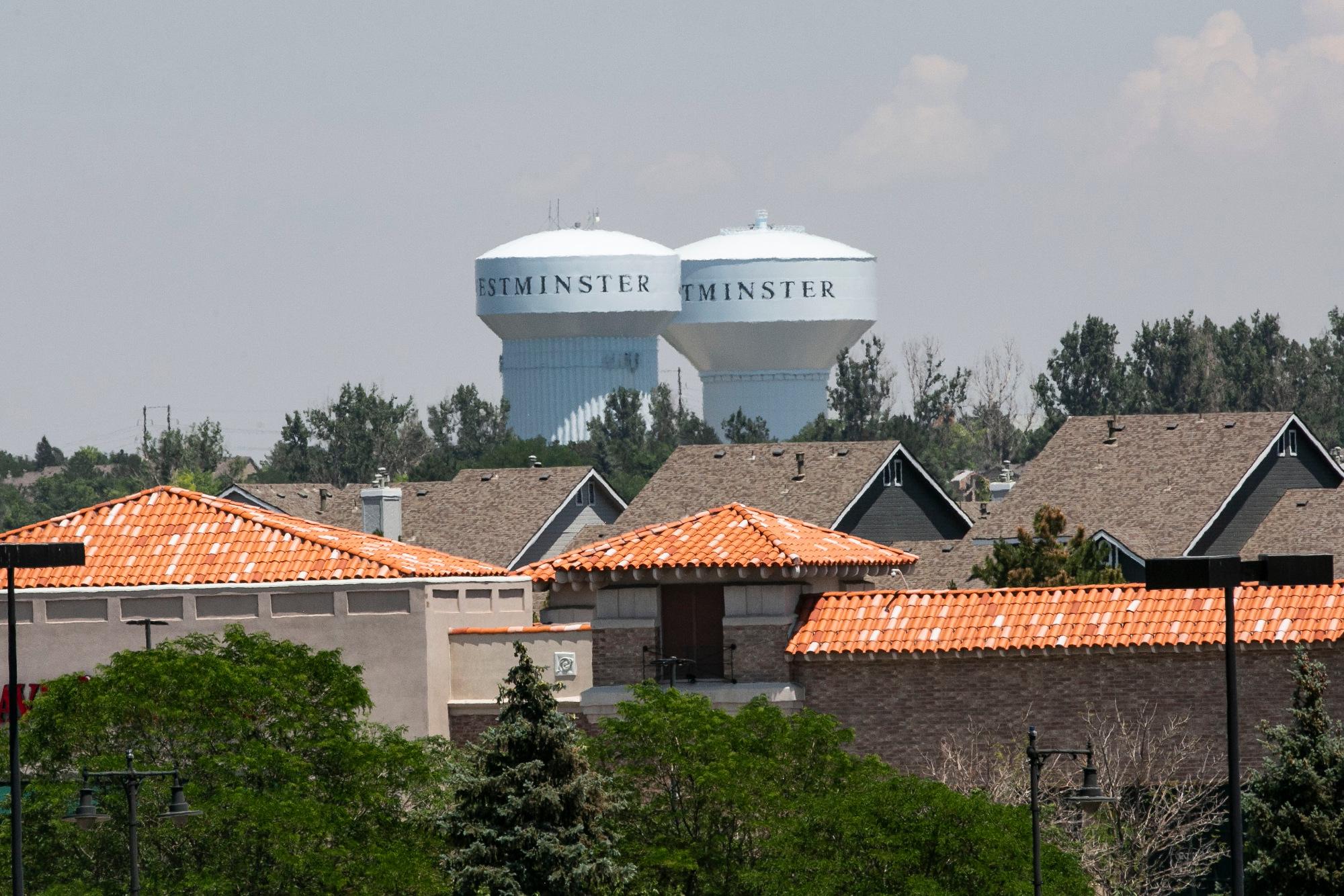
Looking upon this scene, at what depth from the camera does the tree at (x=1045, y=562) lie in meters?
51.2

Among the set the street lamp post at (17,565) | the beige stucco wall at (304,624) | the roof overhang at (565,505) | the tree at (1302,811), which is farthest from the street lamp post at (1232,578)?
the roof overhang at (565,505)

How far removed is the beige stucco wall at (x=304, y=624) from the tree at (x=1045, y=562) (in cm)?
1226

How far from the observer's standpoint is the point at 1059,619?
1554 inches

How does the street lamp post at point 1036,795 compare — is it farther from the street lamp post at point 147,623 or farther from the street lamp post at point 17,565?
the street lamp post at point 147,623

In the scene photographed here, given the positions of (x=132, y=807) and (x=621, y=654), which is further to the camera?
(x=621, y=654)

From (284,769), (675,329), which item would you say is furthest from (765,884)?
(675,329)

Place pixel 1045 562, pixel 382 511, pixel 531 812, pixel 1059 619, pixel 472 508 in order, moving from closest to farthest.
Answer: pixel 531 812 < pixel 1059 619 < pixel 1045 562 < pixel 382 511 < pixel 472 508

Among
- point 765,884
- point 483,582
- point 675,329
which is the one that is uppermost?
point 675,329

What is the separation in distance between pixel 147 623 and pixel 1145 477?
41.8 meters

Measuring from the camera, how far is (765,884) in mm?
32438

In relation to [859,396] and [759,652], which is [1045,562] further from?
[859,396]

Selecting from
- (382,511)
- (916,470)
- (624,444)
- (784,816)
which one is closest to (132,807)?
(784,816)

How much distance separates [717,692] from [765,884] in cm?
773

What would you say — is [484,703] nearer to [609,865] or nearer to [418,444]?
[609,865]
